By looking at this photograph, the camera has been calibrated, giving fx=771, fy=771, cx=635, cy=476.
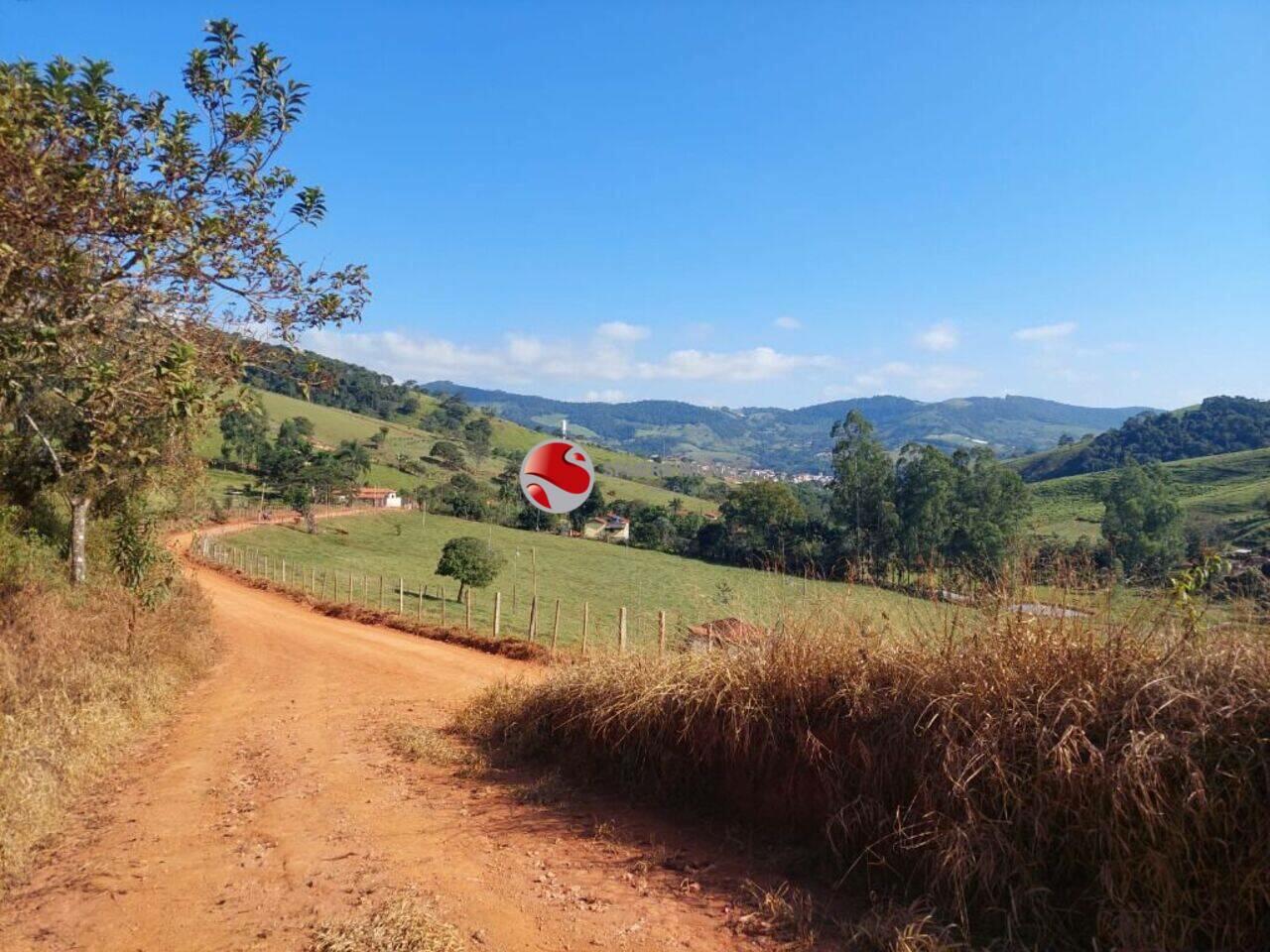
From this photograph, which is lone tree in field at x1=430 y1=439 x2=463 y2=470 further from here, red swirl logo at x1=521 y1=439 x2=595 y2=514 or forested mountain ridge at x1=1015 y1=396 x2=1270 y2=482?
red swirl logo at x1=521 y1=439 x2=595 y2=514

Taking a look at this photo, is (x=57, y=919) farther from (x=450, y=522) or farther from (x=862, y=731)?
(x=450, y=522)

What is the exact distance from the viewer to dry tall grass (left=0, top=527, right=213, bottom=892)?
5344 mm

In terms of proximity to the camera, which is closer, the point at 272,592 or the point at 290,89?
the point at 290,89

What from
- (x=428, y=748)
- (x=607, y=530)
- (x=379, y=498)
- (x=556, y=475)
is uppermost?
(x=556, y=475)

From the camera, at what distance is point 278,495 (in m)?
61.2

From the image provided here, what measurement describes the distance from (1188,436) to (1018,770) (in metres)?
74.1

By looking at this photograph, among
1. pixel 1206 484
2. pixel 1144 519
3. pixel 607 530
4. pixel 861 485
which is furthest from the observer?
pixel 607 530

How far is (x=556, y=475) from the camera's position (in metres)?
6.00

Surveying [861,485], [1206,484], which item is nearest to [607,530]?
[861,485]

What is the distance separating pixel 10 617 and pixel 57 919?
21.9ft

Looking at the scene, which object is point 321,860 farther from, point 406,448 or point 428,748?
point 406,448

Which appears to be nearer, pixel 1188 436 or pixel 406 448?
pixel 1188 436

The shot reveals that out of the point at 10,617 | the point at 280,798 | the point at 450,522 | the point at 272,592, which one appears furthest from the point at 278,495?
the point at 280,798

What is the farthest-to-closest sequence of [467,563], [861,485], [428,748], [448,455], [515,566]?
[448,455]
[515,566]
[467,563]
[861,485]
[428,748]
